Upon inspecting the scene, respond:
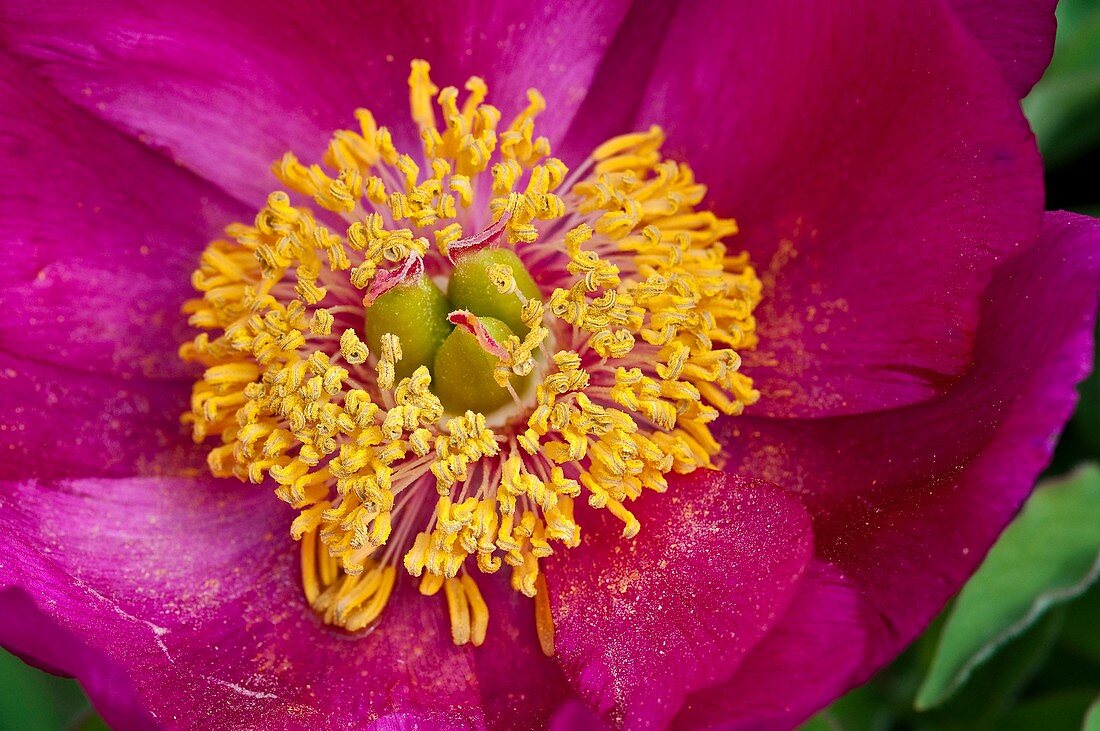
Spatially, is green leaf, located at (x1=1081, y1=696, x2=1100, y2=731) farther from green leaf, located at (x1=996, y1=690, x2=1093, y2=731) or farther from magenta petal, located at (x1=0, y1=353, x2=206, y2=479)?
magenta petal, located at (x1=0, y1=353, x2=206, y2=479)

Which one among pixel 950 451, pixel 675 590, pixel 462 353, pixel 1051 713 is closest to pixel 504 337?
pixel 462 353

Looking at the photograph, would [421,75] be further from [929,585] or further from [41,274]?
[929,585]

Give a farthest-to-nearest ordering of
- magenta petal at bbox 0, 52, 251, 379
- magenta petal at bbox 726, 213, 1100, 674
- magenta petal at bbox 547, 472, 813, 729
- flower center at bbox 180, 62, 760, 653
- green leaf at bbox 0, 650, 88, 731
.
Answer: green leaf at bbox 0, 650, 88, 731 → magenta petal at bbox 0, 52, 251, 379 → flower center at bbox 180, 62, 760, 653 → magenta petal at bbox 547, 472, 813, 729 → magenta petal at bbox 726, 213, 1100, 674

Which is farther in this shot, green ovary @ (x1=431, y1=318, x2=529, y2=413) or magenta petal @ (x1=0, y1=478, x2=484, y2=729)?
green ovary @ (x1=431, y1=318, x2=529, y2=413)

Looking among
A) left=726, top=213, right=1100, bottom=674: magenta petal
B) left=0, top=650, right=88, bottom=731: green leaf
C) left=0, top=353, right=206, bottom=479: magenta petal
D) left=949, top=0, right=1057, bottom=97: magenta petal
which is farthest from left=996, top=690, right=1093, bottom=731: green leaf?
left=0, top=650, right=88, bottom=731: green leaf

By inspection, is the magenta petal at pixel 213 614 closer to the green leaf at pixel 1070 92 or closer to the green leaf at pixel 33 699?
the green leaf at pixel 33 699

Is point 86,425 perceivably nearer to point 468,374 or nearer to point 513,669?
point 468,374

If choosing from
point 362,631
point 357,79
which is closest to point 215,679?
point 362,631
